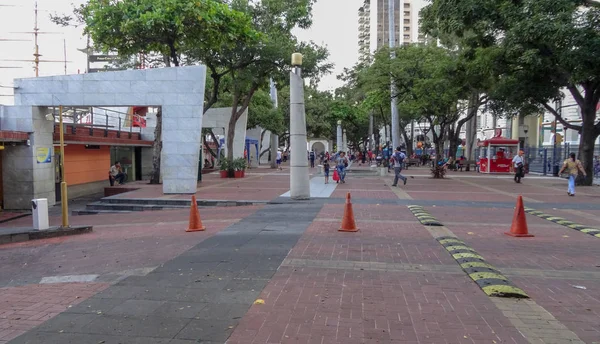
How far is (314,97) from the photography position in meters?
51.6

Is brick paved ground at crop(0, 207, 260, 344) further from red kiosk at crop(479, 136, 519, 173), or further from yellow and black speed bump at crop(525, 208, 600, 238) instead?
red kiosk at crop(479, 136, 519, 173)

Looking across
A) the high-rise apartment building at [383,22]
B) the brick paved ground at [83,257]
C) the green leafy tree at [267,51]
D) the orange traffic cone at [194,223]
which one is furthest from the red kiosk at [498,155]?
the high-rise apartment building at [383,22]

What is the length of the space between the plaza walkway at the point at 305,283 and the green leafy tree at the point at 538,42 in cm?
755

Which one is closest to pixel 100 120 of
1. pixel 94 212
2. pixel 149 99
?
pixel 149 99

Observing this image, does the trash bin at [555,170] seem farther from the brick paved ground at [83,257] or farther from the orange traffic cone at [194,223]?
the orange traffic cone at [194,223]

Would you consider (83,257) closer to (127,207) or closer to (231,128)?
(127,207)

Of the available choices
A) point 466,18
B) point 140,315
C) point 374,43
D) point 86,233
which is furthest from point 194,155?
point 374,43

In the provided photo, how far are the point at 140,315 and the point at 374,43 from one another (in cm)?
11689

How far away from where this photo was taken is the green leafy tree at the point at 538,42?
16234 millimetres

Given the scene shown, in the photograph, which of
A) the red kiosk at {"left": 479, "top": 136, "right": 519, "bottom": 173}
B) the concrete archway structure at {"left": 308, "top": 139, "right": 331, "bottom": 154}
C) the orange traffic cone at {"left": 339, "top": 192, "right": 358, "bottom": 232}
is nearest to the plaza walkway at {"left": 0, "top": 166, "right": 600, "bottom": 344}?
the orange traffic cone at {"left": 339, "top": 192, "right": 358, "bottom": 232}

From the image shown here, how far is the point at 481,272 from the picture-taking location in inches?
254

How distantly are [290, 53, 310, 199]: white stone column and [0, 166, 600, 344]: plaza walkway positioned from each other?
3.41 meters

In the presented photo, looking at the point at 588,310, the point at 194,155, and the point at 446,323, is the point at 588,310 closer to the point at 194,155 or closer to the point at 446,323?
the point at 446,323

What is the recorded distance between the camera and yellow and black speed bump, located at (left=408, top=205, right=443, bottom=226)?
1059 centimetres
